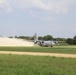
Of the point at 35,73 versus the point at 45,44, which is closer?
the point at 35,73

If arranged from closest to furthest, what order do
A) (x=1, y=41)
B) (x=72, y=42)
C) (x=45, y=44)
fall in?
(x=45, y=44) < (x=1, y=41) < (x=72, y=42)

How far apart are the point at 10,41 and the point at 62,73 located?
488 ft

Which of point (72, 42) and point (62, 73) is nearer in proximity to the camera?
point (62, 73)

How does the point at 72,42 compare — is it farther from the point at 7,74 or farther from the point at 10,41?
the point at 7,74

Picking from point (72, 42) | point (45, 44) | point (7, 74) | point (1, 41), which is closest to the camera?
point (7, 74)

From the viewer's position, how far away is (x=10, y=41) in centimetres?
16850

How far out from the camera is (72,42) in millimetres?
183750

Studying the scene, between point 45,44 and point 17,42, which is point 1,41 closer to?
point 17,42

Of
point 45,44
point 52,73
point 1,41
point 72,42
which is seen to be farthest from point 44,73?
point 72,42

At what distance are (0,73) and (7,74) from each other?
2.14 ft

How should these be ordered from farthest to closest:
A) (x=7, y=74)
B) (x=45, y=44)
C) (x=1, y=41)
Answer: (x=1, y=41)
(x=45, y=44)
(x=7, y=74)

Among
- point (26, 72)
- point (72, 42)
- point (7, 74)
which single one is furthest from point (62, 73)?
point (72, 42)

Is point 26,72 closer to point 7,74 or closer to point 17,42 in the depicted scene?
point 7,74

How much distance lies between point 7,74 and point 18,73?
83cm
